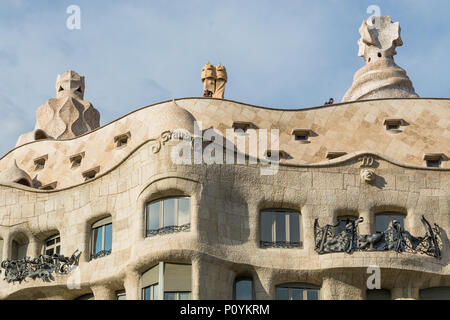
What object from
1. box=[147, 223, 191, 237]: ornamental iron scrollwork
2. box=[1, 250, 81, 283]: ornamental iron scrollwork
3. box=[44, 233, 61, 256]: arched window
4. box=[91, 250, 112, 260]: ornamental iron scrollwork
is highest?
box=[44, 233, 61, 256]: arched window

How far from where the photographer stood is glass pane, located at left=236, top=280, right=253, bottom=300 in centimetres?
Result: 4534

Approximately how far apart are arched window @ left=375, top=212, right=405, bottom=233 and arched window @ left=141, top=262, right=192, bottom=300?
741cm

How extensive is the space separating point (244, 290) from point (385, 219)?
6.00 meters

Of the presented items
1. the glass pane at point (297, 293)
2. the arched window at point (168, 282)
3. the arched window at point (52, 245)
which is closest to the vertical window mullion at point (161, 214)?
the arched window at point (168, 282)

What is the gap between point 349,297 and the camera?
45.3 meters

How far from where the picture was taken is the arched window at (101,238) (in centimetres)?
4747

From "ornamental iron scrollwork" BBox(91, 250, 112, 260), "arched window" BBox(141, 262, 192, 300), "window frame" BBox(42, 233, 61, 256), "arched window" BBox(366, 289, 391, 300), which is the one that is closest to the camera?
"arched window" BBox(141, 262, 192, 300)

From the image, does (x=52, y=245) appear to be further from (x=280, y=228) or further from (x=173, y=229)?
→ (x=280, y=228)

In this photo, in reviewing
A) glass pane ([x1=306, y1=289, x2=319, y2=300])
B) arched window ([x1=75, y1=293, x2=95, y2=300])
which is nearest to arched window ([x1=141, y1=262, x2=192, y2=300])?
arched window ([x1=75, y1=293, x2=95, y2=300])

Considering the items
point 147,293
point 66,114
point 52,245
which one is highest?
point 66,114

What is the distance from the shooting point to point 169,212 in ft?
150

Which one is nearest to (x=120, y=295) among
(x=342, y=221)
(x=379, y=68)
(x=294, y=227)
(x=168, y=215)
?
(x=168, y=215)

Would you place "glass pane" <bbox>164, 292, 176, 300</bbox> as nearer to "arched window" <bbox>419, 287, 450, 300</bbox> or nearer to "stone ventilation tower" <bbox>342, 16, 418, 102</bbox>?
"arched window" <bbox>419, 287, 450, 300</bbox>

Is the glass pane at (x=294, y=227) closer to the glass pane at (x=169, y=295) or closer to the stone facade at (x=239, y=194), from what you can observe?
the stone facade at (x=239, y=194)
